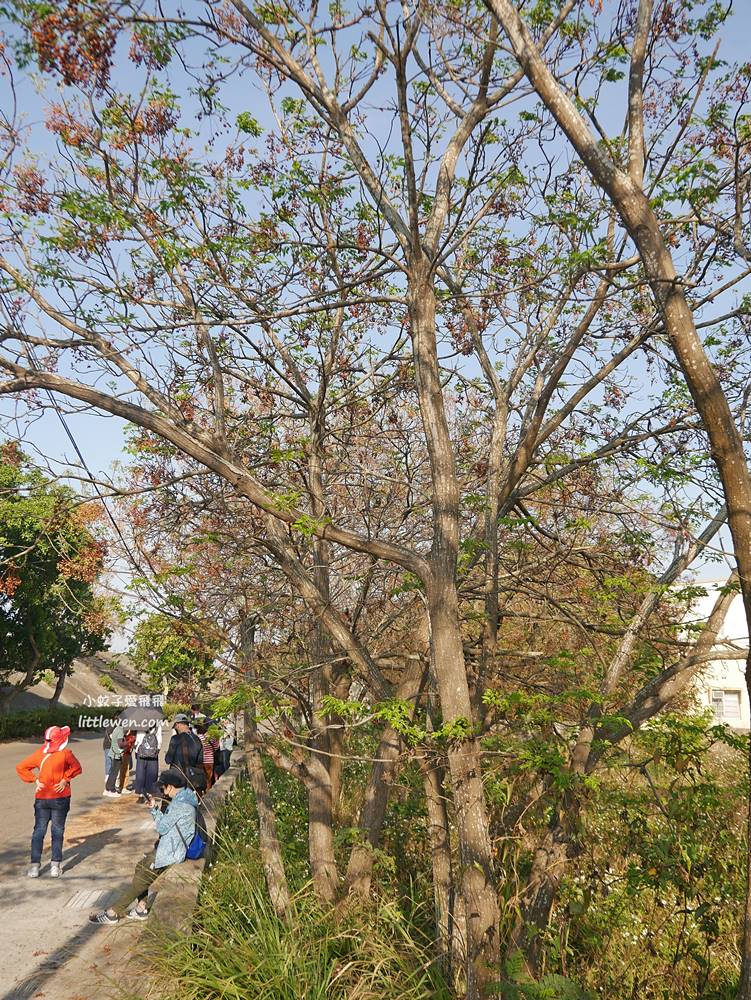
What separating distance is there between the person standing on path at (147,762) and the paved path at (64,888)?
395 millimetres

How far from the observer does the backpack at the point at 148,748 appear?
13727mm

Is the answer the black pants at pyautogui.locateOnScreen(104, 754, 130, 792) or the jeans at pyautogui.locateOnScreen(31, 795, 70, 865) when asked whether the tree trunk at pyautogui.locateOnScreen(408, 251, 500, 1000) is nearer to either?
the jeans at pyautogui.locateOnScreen(31, 795, 70, 865)

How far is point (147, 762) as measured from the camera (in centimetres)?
1389

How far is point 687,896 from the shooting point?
19.4 ft

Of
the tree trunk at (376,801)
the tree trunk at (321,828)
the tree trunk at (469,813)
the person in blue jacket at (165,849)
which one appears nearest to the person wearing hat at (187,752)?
the person in blue jacket at (165,849)

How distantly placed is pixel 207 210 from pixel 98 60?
5.89ft

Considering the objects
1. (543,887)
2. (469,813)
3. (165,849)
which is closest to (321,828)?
(165,849)

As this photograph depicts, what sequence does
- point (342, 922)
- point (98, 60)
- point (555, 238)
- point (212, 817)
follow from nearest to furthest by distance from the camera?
point (98, 60) < point (342, 922) < point (555, 238) < point (212, 817)

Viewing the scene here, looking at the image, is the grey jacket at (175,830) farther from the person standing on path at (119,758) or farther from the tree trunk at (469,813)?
the person standing on path at (119,758)

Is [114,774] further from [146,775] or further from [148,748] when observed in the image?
[148,748]

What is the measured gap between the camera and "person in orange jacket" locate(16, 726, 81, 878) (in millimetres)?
9133

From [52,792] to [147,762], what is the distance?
483 centimetres

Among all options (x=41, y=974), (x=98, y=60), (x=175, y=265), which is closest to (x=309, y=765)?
(x=41, y=974)

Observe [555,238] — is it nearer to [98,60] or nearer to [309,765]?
[98,60]
